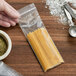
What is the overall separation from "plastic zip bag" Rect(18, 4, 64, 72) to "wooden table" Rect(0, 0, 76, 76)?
0.07 ft

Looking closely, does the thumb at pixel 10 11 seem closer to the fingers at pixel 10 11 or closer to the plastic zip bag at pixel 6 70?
the fingers at pixel 10 11

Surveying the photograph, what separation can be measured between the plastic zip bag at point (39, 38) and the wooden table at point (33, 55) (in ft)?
0.07

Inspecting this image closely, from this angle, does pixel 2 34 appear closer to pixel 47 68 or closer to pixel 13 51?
pixel 13 51

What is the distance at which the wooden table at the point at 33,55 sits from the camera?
69 centimetres

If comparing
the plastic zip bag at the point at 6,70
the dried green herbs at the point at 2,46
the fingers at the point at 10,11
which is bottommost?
the plastic zip bag at the point at 6,70

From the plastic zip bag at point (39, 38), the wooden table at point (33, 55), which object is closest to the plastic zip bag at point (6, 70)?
the wooden table at point (33, 55)

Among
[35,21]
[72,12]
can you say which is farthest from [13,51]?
[72,12]

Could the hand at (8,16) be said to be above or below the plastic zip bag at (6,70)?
above

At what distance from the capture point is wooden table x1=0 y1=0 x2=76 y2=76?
690 mm

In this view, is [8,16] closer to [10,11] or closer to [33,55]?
[10,11]

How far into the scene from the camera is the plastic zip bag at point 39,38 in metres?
0.68

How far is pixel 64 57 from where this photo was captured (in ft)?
2.32

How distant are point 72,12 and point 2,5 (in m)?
0.30

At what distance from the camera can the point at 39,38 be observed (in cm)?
70
